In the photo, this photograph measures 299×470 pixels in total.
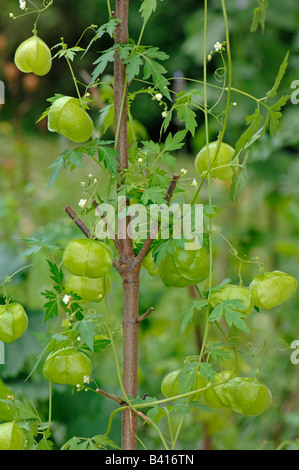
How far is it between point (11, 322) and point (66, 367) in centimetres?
6

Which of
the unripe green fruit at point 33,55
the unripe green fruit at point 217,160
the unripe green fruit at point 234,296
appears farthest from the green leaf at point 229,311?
the unripe green fruit at point 33,55

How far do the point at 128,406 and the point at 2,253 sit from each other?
3.01ft

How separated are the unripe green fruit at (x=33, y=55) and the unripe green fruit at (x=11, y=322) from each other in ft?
0.59

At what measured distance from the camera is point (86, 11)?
5293 mm

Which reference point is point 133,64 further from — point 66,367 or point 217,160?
point 66,367

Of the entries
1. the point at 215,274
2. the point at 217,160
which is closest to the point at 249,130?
the point at 217,160

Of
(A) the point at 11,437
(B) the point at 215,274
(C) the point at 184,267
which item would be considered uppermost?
(C) the point at 184,267

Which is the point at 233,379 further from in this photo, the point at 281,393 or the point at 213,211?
the point at 281,393

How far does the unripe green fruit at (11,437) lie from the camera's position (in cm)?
39

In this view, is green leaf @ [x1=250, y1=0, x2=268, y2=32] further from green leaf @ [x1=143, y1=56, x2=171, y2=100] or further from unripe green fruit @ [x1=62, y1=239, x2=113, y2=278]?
unripe green fruit @ [x1=62, y1=239, x2=113, y2=278]

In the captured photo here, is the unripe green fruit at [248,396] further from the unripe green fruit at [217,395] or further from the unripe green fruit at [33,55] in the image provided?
the unripe green fruit at [33,55]

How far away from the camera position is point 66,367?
0.40 meters

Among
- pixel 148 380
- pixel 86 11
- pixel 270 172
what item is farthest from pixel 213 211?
pixel 86 11

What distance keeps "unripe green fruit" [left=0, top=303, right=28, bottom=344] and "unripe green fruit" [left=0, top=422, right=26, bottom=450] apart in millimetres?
60
